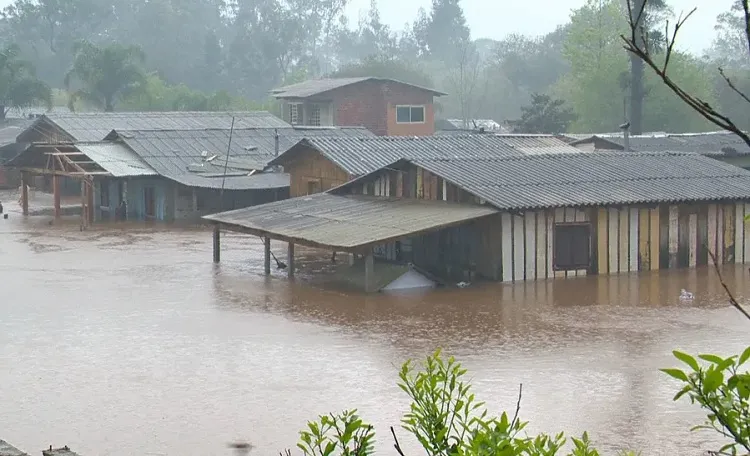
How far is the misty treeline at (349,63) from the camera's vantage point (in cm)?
5894

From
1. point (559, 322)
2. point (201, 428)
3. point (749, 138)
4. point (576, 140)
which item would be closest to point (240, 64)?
point (576, 140)

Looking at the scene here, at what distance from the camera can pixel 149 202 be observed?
4297 centimetres

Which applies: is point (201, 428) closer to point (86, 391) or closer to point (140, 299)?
point (86, 391)

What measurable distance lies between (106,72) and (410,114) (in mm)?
17420

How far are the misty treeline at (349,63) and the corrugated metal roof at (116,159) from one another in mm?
18047

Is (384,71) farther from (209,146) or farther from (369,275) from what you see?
(369,275)

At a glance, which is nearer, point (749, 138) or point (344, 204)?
point (749, 138)

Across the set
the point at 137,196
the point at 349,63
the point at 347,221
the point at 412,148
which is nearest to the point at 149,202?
the point at 137,196

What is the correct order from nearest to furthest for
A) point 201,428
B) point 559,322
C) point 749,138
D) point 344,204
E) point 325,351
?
1. point 749,138
2. point 201,428
3. point 325,351
4. point 559,322
5. point 344,204

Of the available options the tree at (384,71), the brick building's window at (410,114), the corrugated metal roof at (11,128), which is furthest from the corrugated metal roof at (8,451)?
the tree at (384,71)

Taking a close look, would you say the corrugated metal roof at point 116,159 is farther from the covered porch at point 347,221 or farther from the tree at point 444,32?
the tree at point 444,32

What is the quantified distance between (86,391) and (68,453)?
6578 millimetres

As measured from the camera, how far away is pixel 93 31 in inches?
3688

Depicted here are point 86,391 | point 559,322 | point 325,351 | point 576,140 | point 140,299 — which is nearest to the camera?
point 86,391
